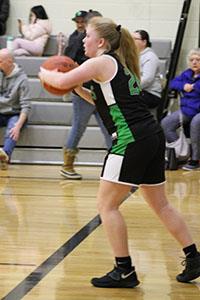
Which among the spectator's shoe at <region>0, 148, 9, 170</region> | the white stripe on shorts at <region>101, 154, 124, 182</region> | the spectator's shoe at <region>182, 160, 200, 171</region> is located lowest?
the spectator's shoe at <region>182, 160, 200, 171</region>

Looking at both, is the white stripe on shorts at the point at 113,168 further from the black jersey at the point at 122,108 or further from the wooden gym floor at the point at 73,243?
the wooden gym floor at the point at 73,243

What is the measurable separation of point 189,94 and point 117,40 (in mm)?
→ 4777

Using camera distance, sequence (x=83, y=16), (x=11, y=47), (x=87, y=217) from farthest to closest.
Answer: (x=11, y=47)
(x=83, y=16)
(x=87, y=217)

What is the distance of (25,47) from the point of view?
957 cm

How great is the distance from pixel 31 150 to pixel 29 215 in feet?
10.2

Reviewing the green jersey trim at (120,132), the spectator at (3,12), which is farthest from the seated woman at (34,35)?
the green jersey trim at (120,132)

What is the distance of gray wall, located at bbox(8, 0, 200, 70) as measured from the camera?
386 inches

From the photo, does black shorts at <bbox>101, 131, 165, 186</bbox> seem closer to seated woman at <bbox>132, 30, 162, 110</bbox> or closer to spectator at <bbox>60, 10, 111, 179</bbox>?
spectator at <bbox>60, 10, 111, 179</bbox>

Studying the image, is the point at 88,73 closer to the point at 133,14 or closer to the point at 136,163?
the point at 136,163

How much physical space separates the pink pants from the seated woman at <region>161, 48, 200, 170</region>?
1.95 metres

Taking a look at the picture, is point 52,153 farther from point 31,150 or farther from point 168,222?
point 168,222

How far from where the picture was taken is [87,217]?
5633mm

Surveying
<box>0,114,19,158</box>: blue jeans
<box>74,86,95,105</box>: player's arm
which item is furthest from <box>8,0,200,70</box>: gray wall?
<box>74,86,95,105</box>: player's arm

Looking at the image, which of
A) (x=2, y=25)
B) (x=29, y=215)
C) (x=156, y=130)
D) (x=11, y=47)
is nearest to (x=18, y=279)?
(x=156, y=130)
